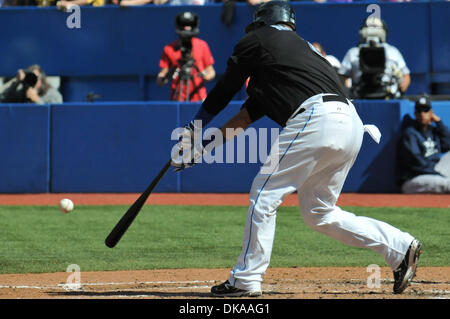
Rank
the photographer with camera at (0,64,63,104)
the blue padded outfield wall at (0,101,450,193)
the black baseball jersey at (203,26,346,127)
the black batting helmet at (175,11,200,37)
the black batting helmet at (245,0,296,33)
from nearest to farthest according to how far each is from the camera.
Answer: the black baseball jersey at (203,26,346,127) < the black batting helmet at (245,0,296,33) < the blue padded outfield wall at (0,101,450,193) < the black batting helmet at (175,11,200,37) < the photographer with camera at (0,64,63,104)

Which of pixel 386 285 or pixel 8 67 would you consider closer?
pixel 386 285

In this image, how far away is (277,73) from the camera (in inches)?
224

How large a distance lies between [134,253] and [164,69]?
16.5 ft

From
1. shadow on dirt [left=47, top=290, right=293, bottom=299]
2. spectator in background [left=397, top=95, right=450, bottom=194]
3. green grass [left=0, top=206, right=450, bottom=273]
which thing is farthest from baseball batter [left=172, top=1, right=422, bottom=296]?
spectator in background [left=397, top=95, right=450, bottom=194]

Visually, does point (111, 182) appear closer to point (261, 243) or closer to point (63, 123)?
point (63, 123)

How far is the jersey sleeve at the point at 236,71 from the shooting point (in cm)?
569

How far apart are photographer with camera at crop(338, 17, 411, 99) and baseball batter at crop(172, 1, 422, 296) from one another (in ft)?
20.5

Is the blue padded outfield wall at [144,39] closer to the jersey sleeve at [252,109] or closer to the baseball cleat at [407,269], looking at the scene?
the jersey sleeve at [252,109]

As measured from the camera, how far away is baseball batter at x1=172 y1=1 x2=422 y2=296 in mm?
5598

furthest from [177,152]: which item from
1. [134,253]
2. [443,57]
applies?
[443,57]

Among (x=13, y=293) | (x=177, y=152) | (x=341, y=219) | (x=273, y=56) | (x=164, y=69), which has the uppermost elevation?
(x=164, y=69)

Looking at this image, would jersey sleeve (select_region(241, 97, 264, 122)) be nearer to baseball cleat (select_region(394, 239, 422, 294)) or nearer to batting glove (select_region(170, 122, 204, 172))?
batting glove (select_region(170, 122, 204, 172))

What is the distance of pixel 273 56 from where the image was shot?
5691mm

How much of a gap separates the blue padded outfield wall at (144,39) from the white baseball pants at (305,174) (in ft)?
27.5
